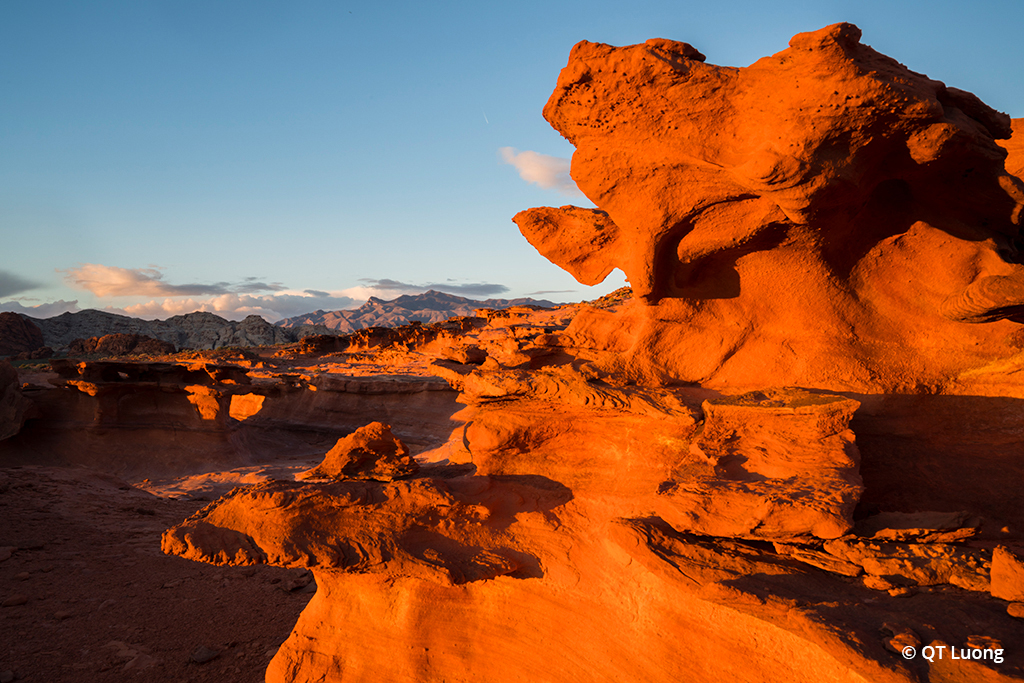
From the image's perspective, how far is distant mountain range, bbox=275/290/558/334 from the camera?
276ft

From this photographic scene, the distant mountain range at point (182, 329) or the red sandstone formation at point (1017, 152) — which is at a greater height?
the red sandstone formation at point (1017, 152)

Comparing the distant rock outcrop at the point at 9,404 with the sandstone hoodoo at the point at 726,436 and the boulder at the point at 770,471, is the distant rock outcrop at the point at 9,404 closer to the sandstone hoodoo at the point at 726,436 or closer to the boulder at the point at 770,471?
the sandstone hoodoo at the point at 726,436

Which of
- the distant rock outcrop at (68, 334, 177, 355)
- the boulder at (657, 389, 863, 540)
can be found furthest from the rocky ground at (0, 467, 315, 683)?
the distant rock outcrop at (68, 334, 177, 355)

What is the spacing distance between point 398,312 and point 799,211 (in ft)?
325

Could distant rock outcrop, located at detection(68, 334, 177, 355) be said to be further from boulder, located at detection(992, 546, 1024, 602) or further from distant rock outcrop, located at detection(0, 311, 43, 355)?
boulder, located at detection(992, 546, 1024, 602)

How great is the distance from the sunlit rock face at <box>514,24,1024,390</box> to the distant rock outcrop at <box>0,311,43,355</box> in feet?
128

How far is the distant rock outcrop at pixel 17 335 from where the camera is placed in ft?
98.1

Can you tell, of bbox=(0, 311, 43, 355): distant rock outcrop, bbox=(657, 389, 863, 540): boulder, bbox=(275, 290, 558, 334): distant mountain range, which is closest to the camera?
bbox=(657, 389, 863, 540): boulder

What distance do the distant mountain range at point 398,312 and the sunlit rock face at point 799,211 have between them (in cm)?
7339

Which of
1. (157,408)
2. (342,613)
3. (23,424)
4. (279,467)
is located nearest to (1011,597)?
(342,613)

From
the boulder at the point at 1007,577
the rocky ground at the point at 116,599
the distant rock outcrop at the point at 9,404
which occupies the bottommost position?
the rocky ground at the point at 116,599

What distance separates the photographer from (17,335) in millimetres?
31062

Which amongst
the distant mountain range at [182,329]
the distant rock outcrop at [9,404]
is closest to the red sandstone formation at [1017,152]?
the distant rock outcrop at [9,404]

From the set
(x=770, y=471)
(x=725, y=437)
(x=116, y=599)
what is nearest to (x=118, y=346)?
(x=116, y=599)
